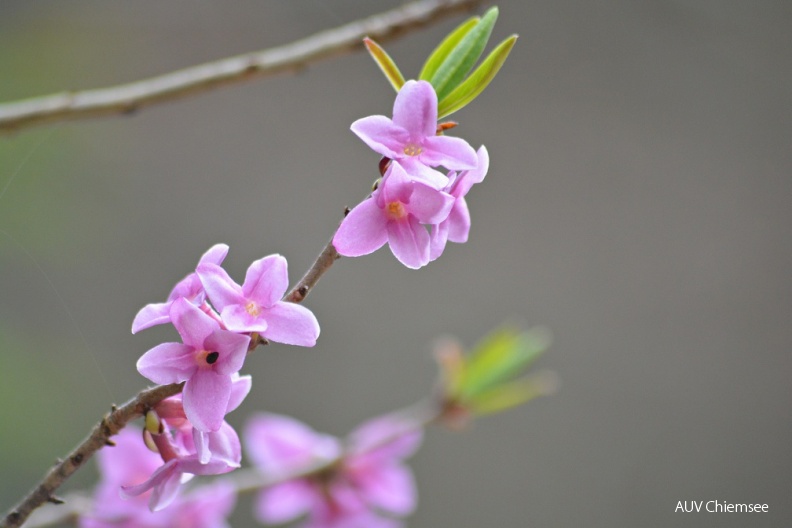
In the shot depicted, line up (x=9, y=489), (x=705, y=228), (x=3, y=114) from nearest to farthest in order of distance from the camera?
(x=3, y=114), (x=9, y=489), (x=705, y=228)

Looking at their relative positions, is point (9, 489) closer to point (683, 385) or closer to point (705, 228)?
point (683, 385)

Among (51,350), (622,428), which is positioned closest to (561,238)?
(622,428)

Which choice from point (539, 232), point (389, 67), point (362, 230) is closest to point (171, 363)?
point (362, 230)

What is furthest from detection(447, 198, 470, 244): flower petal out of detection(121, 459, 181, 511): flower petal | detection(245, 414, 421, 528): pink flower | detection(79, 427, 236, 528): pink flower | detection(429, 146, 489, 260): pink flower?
detection(245, 414, 421, 528): pink flower

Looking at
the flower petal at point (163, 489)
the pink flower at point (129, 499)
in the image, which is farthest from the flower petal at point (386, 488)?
the flower petal at point (163, 489)

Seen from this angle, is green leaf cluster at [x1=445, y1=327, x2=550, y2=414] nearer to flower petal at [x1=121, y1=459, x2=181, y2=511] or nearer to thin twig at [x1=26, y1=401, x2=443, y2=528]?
thin twig at [x1=26, y1=401, x2=443, y2=528]

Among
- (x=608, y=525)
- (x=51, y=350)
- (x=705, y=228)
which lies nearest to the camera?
(x=51, y=350)

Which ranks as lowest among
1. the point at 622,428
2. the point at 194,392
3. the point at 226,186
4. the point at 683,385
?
the point at 194,392

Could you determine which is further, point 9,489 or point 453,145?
point 9,489
